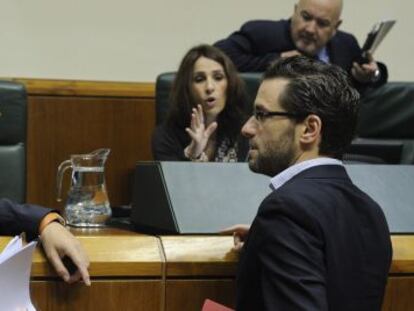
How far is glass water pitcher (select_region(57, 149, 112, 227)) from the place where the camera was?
1.47m

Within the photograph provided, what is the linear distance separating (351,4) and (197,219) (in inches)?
99.7

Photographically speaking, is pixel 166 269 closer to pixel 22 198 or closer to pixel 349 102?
pixel 349 102

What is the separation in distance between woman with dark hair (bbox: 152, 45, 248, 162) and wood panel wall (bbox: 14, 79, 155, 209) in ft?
2.00

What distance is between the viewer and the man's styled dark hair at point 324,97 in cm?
113

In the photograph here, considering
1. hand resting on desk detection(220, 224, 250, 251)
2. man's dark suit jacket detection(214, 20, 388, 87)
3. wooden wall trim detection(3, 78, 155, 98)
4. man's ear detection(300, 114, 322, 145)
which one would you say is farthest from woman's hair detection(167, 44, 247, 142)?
man's ear detection(300, 114, 322, 145)

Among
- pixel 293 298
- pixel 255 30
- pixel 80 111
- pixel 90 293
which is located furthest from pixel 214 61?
pixel 293 298

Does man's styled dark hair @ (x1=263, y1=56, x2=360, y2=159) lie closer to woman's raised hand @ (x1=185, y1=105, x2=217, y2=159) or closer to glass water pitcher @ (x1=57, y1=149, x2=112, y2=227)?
glass water pitcher @ (x1=57, y1=149, x2=112, y2=227)

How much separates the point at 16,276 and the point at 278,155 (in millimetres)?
411

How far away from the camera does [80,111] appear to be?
9.88ft

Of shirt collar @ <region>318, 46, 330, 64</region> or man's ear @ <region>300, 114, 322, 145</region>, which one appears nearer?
man's ear @ <region>300, 114, 322, 145</region>

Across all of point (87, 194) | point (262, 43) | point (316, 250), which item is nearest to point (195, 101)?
point (262, 43)

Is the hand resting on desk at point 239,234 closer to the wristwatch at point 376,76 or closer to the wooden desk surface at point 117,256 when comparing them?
the wooden desk surface at point 117,256

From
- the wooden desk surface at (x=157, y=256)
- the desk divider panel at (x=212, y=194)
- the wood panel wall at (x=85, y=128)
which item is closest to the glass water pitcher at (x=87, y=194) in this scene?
the desk divider panel at (x=212, y=194)

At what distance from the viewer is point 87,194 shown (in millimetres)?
1497
